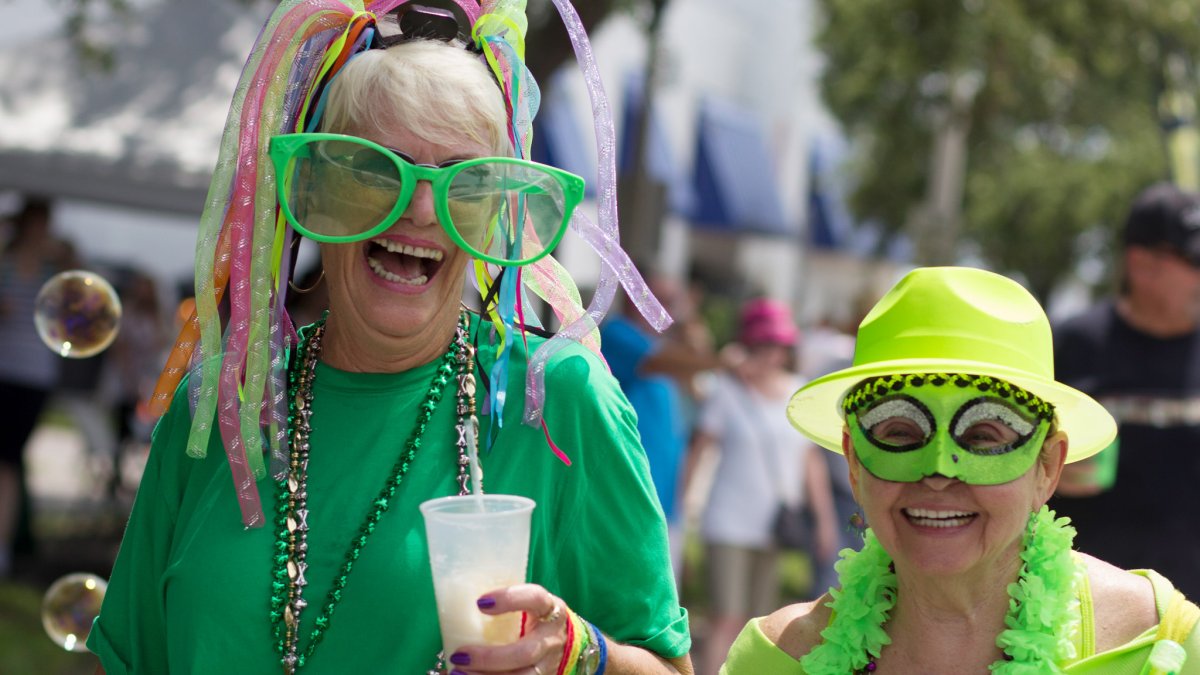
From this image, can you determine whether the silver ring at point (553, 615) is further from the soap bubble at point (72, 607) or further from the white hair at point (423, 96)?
the soap bubble at point (72, 607)

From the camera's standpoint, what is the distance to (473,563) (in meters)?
1.69

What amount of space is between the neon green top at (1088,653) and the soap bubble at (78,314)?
206cm

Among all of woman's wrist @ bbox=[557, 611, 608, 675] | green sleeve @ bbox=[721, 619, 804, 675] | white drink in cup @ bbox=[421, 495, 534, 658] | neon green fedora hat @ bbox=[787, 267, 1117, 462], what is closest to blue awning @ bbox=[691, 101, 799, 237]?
neon green fedora hat @ bbox=[787, 267, 1117, 462]

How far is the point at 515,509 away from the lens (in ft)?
5.65

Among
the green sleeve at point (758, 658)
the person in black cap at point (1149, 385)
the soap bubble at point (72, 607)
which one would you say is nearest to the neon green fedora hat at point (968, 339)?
the green sleeve at point (758, 658)

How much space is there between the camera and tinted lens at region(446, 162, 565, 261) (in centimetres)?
198

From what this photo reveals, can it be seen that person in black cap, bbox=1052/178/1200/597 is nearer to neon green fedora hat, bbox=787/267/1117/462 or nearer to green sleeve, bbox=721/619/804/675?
neon green fedora hat, bbox=787/267/1117/462

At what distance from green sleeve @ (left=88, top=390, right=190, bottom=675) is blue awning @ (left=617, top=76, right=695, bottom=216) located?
1537 centimetres

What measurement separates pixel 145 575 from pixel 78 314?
1757 millimetres

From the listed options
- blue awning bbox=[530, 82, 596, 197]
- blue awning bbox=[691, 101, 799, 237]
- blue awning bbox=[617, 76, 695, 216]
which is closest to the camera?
blue awning bbox=[530, 82, 596, 197]

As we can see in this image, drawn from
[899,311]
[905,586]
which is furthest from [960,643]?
[899,311]

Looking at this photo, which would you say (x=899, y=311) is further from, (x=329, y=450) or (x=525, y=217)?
(x=329, y=450)

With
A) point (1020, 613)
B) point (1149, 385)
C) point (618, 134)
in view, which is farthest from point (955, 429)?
point (618, 134)

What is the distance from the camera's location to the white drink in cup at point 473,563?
5.54 feet
